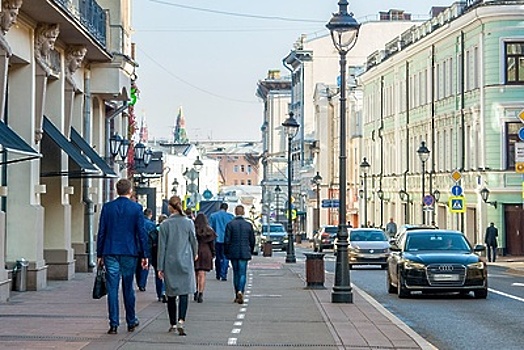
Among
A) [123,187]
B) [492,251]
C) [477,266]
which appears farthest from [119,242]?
[492,251]

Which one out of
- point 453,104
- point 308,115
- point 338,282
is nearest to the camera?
point 338,282

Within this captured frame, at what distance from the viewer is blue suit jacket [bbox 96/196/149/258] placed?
16.0 meters

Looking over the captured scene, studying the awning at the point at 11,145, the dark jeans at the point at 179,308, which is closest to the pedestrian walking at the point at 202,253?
the awning at the point at 11,145

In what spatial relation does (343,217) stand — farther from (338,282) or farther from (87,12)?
(87,12)

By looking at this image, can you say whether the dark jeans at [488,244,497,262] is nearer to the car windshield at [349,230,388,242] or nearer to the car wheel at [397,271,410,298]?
the car windshield at [349,230,388,242]

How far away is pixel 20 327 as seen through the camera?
16.9m

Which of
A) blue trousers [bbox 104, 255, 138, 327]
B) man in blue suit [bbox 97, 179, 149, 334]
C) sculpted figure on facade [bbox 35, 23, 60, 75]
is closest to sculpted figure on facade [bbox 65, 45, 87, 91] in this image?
sculpted figure on facade [bbox 35, 23, 60, 75]

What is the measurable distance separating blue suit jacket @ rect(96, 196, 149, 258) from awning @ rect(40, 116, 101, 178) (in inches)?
431

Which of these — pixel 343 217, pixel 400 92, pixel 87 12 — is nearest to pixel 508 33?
pixel 400 92

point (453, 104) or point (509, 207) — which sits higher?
point (453, 104)

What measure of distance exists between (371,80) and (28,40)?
63.0 metres

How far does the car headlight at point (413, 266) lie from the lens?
24752 millimetres

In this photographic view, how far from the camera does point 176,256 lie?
650 inches

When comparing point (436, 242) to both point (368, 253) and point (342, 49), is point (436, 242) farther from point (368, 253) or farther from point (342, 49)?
point (368, 253)
